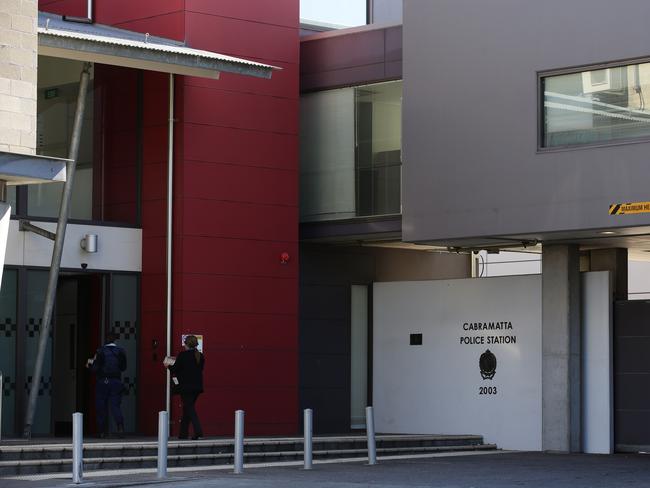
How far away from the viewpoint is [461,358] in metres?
26.0

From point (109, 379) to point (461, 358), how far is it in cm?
630

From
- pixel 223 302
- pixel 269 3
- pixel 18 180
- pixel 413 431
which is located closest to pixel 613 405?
pixel 413 431

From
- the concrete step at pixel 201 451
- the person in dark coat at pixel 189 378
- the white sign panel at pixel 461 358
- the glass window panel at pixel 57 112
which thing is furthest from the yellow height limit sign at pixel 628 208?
the glass window panel at pixel 57 112

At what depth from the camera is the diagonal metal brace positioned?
75.9 feet

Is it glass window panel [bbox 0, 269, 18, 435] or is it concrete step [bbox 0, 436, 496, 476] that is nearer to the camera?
concrete step [bbox 0, 436, 496, 476]

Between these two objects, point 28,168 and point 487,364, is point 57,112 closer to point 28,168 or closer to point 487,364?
point 28,168

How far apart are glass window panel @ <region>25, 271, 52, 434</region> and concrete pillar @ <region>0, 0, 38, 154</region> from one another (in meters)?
5.70

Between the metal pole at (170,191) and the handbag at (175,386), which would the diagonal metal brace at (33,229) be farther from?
the handbag at (175,386)

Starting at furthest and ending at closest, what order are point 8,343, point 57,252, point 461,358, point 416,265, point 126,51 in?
1. point 416,265
2. point 461,358
3. point 8,343
4. point 57,252
5. point 126,51

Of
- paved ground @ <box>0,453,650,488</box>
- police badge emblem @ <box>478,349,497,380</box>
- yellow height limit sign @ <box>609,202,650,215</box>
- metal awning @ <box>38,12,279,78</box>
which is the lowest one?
paved ground @ <box>0,453,650,488</box>

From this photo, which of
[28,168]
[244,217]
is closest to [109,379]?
[244,217]

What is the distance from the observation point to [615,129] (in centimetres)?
2158

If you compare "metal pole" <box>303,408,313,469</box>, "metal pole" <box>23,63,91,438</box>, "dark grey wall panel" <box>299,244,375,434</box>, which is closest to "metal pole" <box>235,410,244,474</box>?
"metal pole" <box>303,408,313,469</box>

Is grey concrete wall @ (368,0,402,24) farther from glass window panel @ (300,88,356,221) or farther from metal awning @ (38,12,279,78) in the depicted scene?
metal awning @ (38,12,279,78)
